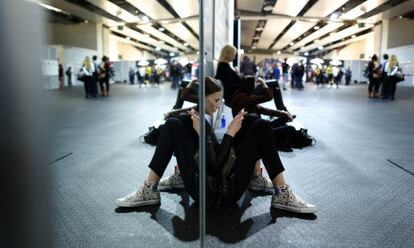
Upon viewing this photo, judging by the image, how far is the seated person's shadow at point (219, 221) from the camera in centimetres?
181

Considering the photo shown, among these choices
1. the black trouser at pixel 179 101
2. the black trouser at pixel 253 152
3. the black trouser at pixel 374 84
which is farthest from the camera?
the black trouser at pixel 374 84

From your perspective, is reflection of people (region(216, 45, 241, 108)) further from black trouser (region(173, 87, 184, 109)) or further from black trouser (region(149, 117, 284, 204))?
black trouser (region(149, 117, 284, 204))

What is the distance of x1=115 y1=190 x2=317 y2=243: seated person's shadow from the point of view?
5.95 feet

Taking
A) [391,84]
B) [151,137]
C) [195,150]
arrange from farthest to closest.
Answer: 1. [391,84]
2. [151,137]
3. [195,150]

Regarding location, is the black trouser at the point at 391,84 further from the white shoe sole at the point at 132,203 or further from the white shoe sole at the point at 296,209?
the white shoe sole at the point at 132,203

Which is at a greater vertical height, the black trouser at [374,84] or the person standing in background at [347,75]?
the person standing in background at [347,75]

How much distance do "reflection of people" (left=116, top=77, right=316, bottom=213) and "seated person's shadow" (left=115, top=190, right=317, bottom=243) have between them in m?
0.06

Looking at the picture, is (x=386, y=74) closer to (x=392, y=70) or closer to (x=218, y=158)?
(x=392, y=70)

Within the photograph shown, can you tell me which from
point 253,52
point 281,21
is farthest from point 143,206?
point 253,52

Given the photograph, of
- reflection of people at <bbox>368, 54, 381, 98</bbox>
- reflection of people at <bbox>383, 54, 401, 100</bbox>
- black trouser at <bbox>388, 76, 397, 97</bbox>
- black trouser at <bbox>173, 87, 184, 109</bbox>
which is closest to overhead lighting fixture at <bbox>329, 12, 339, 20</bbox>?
reflection of people at <bbox>368, 54, 381, 98</bbox>

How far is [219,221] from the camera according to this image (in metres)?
1.98

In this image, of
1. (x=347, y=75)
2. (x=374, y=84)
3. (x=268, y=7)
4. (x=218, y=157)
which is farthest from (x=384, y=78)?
(x=347, y=75)

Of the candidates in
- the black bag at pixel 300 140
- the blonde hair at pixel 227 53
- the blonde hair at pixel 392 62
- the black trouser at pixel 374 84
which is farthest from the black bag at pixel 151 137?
the black trouser at pixel 374 84

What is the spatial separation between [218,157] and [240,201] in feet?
1.70
